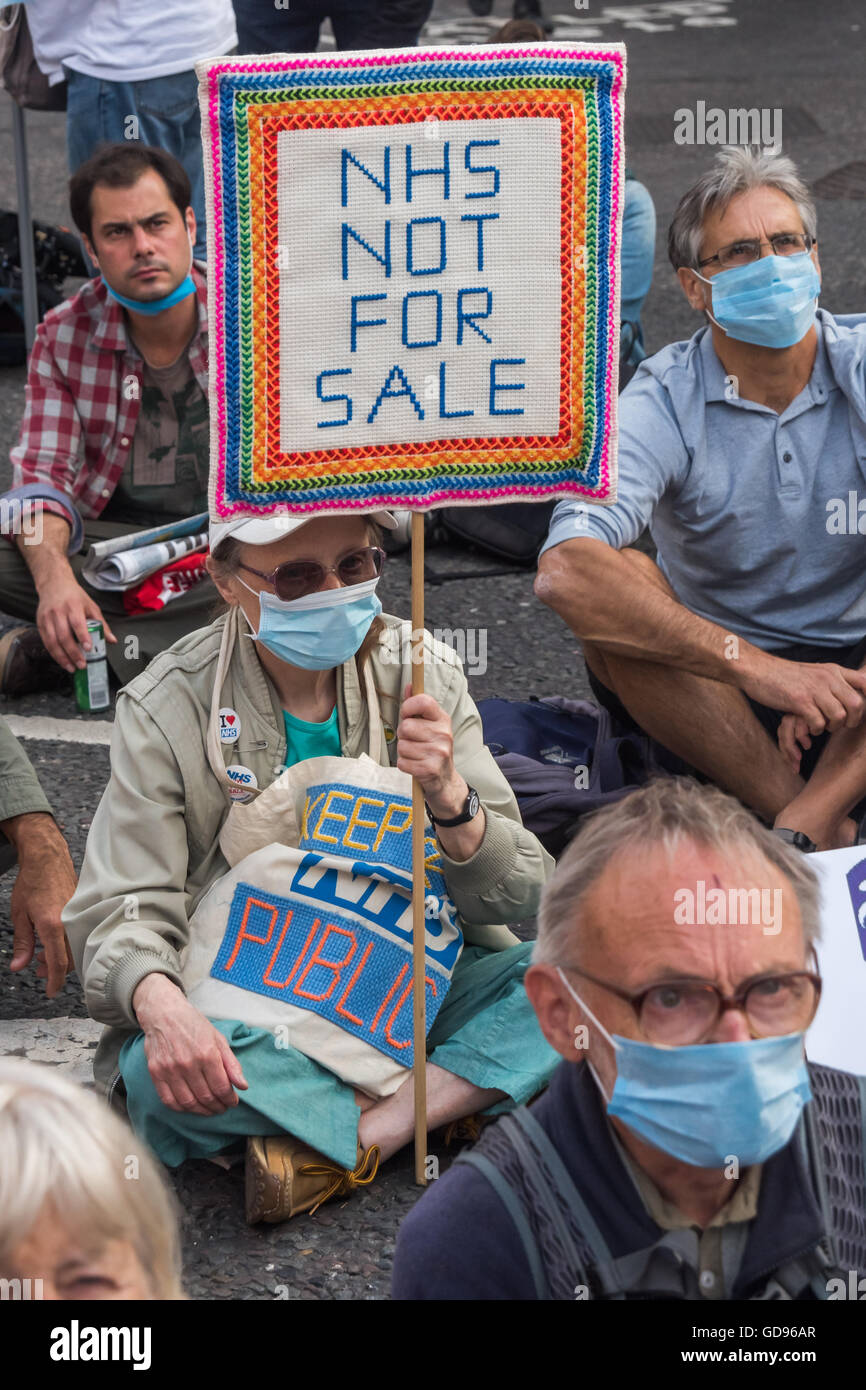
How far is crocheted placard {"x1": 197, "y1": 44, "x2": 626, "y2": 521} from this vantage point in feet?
8.52

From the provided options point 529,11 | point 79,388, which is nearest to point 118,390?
point 79,388

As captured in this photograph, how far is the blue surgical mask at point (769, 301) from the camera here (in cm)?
396

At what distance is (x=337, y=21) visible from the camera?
6812 millimetres

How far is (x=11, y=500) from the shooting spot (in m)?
4.90

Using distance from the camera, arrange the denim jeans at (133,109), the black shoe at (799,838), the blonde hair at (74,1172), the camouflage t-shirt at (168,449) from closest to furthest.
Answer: the blonde hair at (74,1172), the black shoe at (799,838), the camouflage t-shirt at (168,449), the denim jeans at (133,109)

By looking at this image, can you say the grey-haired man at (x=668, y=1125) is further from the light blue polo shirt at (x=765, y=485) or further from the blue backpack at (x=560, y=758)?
the light blue polo shirt at (x=765, y=485)

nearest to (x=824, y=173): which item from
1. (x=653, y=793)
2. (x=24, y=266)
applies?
(x=24, y=266)

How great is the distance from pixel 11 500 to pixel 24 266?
200cm

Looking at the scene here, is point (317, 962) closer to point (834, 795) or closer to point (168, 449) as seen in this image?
point (834, 795)

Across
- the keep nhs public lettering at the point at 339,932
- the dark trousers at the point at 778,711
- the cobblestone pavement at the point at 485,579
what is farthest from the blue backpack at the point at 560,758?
the keep nhs public lettering at the point at 339,932

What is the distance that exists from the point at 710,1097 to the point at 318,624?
4.43ft

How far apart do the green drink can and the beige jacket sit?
164 cm

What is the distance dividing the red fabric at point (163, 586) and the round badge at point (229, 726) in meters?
1.89

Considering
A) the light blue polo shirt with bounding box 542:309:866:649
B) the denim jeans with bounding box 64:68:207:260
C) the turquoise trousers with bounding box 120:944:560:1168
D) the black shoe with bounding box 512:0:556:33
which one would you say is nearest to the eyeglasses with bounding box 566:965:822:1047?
the turquoise trousers with bounding box 120:944:560:1168
